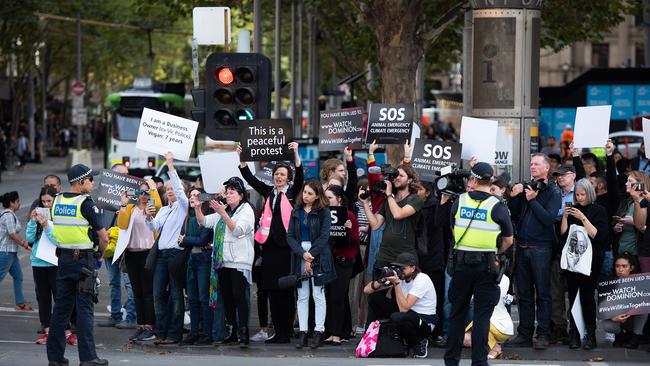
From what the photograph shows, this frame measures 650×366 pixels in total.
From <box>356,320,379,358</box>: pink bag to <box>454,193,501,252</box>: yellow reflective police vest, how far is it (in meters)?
2.11

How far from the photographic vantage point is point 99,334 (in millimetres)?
14578

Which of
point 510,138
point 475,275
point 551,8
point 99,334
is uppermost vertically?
point 551,8

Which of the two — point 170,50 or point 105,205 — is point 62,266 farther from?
point 170,50

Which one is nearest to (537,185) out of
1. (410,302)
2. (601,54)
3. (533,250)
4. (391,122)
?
(533,250)

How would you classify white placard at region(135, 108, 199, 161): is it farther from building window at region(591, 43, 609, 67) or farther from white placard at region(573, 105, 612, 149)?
building window at region(591, 43, 609, 67)

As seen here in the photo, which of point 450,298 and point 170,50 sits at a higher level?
point 170,50

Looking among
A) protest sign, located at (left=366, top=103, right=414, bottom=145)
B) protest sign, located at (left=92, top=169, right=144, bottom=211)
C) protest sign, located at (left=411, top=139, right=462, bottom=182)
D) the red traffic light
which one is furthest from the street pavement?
the red traffic light

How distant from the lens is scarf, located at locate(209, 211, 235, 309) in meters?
13.2

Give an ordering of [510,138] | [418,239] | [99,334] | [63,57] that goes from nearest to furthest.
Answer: [418,239], [99,334], [510,138], [63,57]

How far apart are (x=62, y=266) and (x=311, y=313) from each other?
3.06m

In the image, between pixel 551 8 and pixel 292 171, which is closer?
pixel 292 171

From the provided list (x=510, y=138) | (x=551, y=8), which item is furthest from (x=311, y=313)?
(x=551, y=8)

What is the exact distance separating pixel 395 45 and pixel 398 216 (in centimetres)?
1204

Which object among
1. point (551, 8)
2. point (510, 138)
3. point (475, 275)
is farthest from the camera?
point (551, 8)
